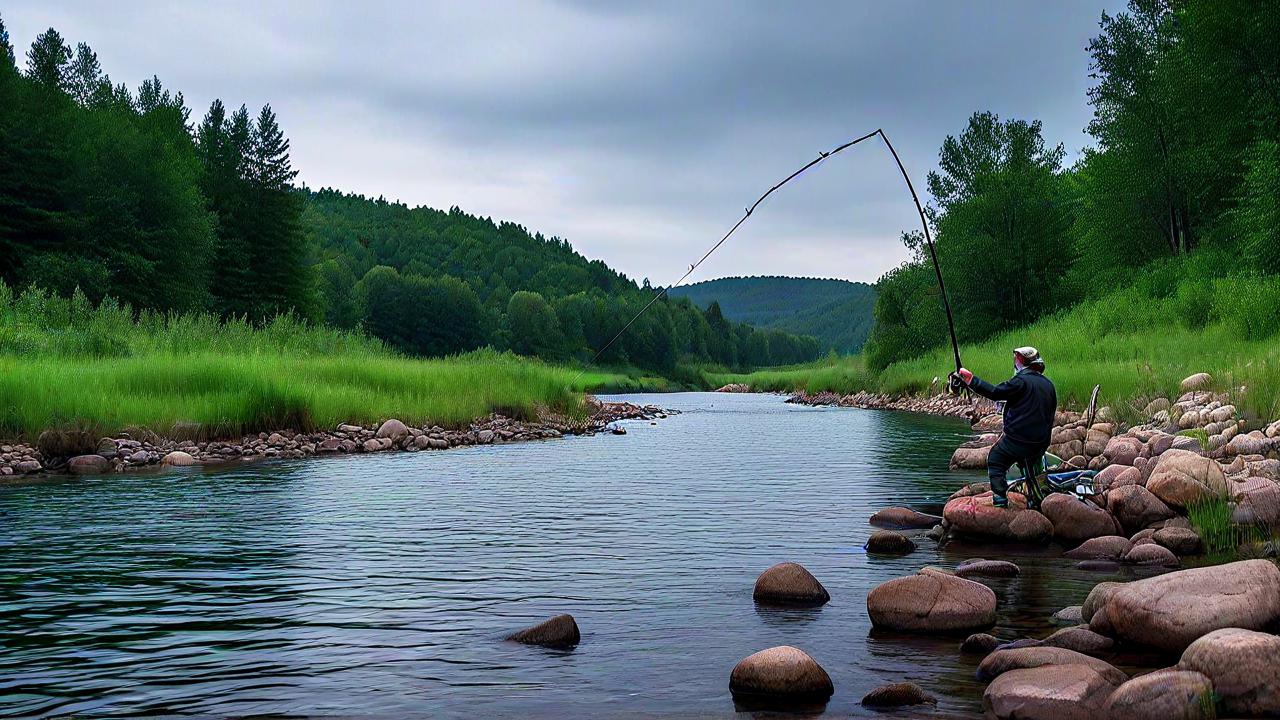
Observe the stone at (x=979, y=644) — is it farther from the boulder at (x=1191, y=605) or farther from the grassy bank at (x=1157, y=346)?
the grassy bank at (x=1157, y=346)

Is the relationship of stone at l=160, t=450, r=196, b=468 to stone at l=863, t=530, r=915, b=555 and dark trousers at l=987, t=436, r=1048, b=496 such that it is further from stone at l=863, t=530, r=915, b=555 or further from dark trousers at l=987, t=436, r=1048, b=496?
dark trousers at l=987, t=436, r=1048, b=496

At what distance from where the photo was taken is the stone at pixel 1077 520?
10922 mm

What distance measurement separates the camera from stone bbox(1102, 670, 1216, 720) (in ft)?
16.7

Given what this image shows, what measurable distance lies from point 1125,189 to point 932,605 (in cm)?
4046

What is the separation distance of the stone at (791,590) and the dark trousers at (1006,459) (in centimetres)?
363

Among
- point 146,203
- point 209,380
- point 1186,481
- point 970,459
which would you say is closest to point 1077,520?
point 1186,481

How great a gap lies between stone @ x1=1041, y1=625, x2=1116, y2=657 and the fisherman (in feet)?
13.8

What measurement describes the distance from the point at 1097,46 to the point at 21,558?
44.8 m

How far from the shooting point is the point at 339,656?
22.1ft

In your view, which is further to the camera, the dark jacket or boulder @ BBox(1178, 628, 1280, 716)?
the dark jacket

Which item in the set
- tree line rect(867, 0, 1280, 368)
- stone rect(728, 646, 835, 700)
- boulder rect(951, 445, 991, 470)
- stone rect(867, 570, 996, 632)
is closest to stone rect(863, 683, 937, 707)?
stone rect(728, 646, 835, 700)

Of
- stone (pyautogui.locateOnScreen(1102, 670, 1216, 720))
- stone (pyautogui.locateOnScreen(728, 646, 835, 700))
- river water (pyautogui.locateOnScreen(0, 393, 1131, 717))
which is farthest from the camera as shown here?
river water (pyautogui.locateOnScreen(0, 393, 1131, 717))

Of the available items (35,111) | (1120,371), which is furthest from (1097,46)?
(35,111)

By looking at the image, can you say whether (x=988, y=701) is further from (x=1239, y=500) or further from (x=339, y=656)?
(x=1239, y=500)
